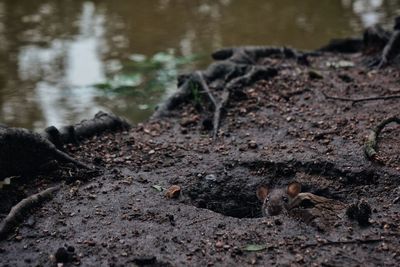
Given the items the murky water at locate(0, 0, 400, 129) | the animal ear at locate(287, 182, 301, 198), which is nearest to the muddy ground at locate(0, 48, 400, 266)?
the animal ear at locate(287, 182, 301, 198)

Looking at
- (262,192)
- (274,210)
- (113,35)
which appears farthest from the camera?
(113,35)

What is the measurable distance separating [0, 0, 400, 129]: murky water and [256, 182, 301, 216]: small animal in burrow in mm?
2557

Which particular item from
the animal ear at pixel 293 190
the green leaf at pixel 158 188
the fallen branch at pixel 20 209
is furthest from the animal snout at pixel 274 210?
the fallen branch at pixel 20 209

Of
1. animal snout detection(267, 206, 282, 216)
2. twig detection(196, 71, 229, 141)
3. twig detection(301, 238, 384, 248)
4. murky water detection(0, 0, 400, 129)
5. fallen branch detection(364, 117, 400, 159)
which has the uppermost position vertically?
fallen branch detection(364, 117, 400, 159)

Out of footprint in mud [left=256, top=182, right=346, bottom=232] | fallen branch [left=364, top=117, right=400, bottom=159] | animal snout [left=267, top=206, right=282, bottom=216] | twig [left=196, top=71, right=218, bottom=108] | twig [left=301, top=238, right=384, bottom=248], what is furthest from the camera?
twig [left=196, top=71, right=218, bottom=108]

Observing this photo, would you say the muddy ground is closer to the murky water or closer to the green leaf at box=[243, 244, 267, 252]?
the green leaf at box=[243, 244, 267, 252]

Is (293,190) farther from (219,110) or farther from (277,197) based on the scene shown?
(219,110)

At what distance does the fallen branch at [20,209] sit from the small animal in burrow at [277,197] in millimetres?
1218

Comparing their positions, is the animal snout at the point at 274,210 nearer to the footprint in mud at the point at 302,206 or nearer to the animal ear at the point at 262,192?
the footprint in mud at the point at 302,206

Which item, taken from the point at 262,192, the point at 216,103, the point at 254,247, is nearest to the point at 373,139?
the point at 262,192

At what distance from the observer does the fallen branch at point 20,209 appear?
10.0 feet

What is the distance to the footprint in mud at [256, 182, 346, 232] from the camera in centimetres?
299

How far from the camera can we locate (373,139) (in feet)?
12.1

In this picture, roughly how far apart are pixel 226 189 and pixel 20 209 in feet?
3.87
